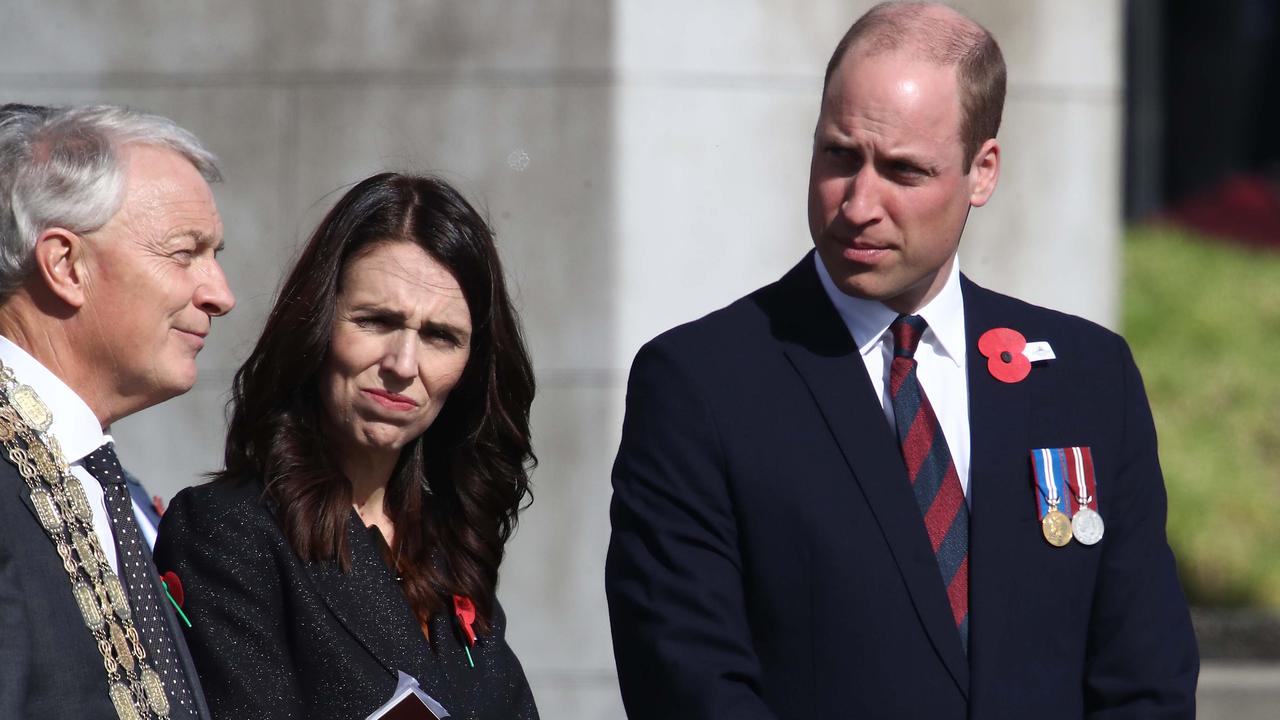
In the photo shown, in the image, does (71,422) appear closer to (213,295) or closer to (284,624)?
(213,295)

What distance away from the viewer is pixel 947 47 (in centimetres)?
303

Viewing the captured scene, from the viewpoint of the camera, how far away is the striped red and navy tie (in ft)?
9.73

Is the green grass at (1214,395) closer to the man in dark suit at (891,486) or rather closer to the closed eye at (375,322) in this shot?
the man in dark suit at (891,486)

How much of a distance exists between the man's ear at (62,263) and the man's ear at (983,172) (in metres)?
1.61

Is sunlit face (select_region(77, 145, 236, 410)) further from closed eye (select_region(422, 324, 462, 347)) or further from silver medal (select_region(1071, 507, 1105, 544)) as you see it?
silver medal (select_region(1071, 507, 1105, 544))

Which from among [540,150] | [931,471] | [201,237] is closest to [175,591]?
[201,237]

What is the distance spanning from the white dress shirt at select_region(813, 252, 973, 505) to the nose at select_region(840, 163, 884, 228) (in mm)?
196

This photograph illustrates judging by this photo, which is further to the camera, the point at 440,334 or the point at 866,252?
the point at 440,334

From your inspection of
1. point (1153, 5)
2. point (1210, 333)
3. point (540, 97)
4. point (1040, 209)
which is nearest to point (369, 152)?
point (540, 97)

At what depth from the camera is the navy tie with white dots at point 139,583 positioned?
2.78 meters

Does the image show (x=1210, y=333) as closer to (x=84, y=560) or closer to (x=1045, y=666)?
(x=1045, y=666)

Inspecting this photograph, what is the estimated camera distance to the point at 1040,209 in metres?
6.23

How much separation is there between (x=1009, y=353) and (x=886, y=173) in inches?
17.3

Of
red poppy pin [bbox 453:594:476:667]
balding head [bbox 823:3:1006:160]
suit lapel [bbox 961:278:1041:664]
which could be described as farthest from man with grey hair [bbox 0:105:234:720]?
suit lapel [bbox 961:278:1041:664]
